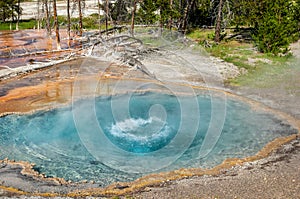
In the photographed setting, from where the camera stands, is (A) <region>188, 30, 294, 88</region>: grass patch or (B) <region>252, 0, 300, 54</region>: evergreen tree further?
(B) <region>252, 0, 300, 54</region>: evergreen tree

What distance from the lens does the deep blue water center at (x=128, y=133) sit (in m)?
15.1

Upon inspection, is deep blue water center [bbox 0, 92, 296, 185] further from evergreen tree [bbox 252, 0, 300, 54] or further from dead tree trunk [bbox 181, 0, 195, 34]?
dead tree trunk [bbox 181, 0, 195, 34]

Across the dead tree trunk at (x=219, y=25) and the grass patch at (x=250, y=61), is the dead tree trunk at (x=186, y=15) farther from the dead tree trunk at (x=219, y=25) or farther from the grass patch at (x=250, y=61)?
the dead tree trunk at (x=219, y=25)

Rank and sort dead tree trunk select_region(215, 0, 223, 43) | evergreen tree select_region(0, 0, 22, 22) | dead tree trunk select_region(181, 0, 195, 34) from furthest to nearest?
evergreen tree select_region(0, 0, 22, 22), dead tree trunk select_region(181, 0, 195, 34), dead tree trunk select_region(215, 0, 223, 43)

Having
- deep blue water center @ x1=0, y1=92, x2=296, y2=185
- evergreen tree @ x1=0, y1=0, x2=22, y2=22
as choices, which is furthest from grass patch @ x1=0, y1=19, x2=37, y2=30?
deep blue water center @ x1=0, y1=92, x2=296, y2=185

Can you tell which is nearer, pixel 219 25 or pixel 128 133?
pixel 128 133

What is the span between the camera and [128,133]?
60.3ft

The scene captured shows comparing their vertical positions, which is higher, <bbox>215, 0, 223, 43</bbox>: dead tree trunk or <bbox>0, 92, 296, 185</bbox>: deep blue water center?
<bbox>215, 0, 223, 43</bbox>: dead tree trunk

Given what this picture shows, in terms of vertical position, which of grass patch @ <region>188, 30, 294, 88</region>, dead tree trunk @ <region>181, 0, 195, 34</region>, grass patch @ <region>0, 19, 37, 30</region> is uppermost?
dead tree trunk @ <region>181, 0, 195, 34</region>

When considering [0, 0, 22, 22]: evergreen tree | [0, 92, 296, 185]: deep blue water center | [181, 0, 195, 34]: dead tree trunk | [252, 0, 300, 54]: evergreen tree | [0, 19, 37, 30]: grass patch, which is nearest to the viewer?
[0, 92, 296, 185]: deep blue water center

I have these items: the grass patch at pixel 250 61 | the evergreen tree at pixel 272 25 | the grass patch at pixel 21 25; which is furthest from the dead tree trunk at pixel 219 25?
the grass patch at pixel 21 25

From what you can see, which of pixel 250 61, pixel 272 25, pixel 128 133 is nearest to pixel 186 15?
pixel 272 25

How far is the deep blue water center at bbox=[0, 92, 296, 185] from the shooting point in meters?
15.1

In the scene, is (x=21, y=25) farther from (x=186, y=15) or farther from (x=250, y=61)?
(x=250, y=61)
